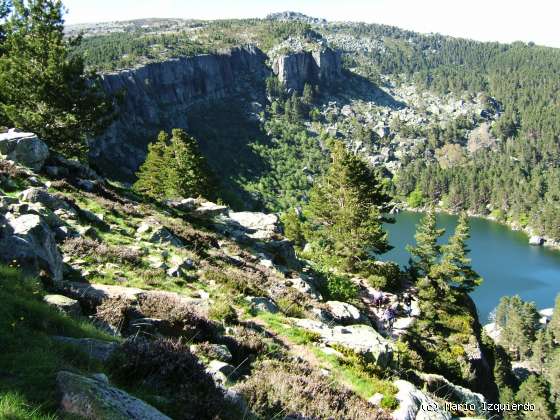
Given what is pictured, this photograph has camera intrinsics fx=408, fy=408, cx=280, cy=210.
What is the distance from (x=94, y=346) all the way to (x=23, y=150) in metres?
17.6

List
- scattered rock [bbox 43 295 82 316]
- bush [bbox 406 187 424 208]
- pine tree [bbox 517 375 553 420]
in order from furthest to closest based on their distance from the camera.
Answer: bush [bbox 406 187 424 208], pine tree [bbox 517 375 553 420], scattered rock [bbox 43 295 82 316]

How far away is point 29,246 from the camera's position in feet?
31.3

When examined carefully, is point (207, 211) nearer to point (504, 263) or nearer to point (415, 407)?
point (415, 407)

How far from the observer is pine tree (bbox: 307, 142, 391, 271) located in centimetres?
3531

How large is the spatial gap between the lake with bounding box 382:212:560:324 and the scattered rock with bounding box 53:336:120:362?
96194mm

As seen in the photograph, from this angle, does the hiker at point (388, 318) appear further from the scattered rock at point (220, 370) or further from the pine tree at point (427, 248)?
the scattered rock at point (220, 370)

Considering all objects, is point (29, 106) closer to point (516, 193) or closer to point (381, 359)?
point (381, 359)

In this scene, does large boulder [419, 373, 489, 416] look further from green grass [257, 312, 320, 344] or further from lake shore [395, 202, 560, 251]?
lake shore [395, 202, 560, 251]

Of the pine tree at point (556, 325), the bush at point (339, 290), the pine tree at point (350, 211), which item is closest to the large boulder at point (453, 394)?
the bush at point (339, 290)

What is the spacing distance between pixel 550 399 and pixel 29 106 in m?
70.5

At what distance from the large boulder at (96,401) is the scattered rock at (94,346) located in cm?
132

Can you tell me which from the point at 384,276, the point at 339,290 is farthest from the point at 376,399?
the point at 384,276

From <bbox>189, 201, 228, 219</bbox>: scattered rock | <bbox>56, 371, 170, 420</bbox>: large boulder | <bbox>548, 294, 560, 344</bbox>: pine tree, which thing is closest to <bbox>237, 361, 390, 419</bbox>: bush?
<bbox>56, 371, 170, 420</bbox>: large boulder

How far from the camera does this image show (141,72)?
164 meters
